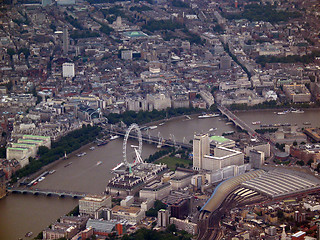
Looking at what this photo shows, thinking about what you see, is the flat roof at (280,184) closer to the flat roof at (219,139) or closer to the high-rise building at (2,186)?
the flat roof at (219,139)

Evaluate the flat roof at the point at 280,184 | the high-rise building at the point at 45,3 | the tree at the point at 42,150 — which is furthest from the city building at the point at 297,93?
the high-rise building at the point at 45,3

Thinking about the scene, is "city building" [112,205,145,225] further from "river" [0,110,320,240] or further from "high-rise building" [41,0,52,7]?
"high-rise building" [41,0,52,7]

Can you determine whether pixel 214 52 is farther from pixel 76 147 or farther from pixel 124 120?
pixel 76 147

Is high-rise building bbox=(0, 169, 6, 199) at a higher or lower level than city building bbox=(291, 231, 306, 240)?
higher

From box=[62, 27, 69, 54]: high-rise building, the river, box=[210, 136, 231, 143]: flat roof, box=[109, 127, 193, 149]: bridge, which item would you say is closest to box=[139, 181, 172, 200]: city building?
the river

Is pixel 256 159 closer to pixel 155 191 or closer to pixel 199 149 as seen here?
pixel 199 149

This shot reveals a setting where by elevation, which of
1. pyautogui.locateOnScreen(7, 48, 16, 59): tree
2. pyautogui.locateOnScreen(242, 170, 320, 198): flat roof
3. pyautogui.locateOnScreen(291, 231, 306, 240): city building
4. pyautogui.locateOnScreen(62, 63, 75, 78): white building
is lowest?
pyautogui.locateOnScreen(291, 231, 306, 240): city building
